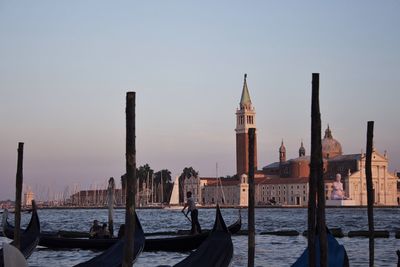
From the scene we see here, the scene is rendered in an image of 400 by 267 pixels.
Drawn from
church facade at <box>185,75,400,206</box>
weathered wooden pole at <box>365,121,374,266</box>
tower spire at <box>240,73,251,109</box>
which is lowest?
weathered wooden pole at <box>365,121,374,266</box>

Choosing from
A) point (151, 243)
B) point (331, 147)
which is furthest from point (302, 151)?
point (151, 243)

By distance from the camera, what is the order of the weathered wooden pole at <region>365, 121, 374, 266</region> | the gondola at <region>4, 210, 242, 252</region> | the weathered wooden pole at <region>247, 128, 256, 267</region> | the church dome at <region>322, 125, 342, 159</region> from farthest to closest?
the church dome at <region>322, 125, 342, 159</region>, the gondola at <region>4, 210, 242, 252</region>, the weathered wooden pole at <region>365, 121, 374, 266</region>, the weathered wooden pole at <region>247, 128, 256, 267</region>

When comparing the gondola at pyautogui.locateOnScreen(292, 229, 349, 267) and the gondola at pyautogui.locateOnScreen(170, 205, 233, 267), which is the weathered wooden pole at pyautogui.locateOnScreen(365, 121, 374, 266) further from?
the gondola at pyautogui.locateOnScreen(292, 229, 349, 267)

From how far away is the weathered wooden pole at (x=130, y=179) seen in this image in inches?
269

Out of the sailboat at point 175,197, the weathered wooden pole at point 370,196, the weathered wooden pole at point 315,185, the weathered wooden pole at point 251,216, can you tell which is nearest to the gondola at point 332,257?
the weathered wooden pole at point 315,185

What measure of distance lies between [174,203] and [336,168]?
18841mm

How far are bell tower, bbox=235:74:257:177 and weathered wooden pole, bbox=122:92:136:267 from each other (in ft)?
252

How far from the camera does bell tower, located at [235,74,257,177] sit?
280 feet

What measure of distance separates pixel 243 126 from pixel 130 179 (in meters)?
82.5

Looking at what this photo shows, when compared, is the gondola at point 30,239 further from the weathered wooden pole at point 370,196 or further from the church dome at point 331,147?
the church dome at point 331,147

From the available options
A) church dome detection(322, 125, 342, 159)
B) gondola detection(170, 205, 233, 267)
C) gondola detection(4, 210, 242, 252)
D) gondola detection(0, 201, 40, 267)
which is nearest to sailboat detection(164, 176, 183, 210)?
church dome detection(322, 125, 342, 159)

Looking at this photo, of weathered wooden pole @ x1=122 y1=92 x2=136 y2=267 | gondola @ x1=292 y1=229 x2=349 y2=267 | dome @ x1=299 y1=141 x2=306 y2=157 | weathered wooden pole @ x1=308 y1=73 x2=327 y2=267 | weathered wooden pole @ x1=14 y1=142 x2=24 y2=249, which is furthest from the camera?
dome @ x1=299 y1=141 x2=306 y2=157

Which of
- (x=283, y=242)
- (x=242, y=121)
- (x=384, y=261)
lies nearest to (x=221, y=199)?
(x=242, y=121)

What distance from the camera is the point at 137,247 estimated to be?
10.4 m
